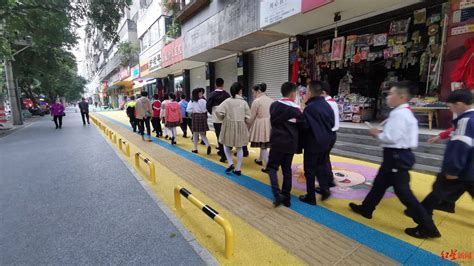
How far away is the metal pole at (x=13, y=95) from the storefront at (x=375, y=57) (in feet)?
58.2

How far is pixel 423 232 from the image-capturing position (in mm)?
2713

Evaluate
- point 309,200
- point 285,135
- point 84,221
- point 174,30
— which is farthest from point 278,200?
point 174,30

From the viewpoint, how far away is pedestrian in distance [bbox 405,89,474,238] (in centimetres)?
254

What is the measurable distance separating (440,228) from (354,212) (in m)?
0.92

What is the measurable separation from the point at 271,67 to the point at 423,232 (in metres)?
8.79

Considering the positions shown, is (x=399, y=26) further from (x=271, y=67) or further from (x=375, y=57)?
(x=271, y=67)

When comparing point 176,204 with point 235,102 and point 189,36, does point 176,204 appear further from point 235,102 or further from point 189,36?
point 189,36

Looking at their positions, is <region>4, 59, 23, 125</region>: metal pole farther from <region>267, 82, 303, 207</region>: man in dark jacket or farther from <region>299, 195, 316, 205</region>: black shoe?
<region>299, 195, 316, 205</region>: black shoe

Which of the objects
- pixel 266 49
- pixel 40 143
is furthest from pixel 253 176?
pixel 40 143

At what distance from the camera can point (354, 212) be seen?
3361 mm

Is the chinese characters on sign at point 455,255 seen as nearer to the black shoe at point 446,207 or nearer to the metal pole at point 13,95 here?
the black shoe at point 446,207

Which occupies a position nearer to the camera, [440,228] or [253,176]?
[440,228]

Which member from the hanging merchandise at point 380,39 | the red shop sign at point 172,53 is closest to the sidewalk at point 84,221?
the hanging merchandise at point 380,39

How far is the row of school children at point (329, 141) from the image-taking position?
8.57 ft
